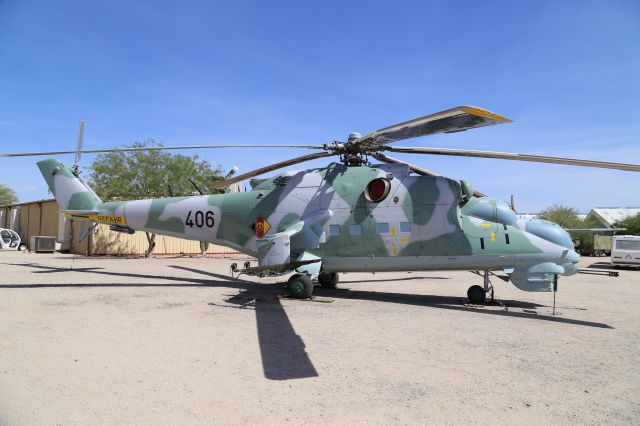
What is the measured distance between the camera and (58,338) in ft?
20.0

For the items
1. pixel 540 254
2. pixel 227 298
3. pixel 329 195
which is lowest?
pixel 227 298

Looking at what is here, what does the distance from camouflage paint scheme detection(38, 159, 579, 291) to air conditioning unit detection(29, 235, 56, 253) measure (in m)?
20.1

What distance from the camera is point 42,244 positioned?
25.9 m

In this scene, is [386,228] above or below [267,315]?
above

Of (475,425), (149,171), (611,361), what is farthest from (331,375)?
(149,171)

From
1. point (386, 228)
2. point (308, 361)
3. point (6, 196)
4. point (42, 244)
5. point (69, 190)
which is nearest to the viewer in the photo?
point (308, 361)

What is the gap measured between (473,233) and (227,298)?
6.56 meters

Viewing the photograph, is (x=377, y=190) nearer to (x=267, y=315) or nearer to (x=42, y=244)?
(x=267, y=315)

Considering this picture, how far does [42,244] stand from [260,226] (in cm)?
2224

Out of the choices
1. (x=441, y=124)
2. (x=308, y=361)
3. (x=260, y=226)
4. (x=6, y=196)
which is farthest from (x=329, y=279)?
(x=6, y=196)

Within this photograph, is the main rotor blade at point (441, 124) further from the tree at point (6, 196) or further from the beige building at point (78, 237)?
the tree at point (6, 196)

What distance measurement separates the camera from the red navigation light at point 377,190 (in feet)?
33.9

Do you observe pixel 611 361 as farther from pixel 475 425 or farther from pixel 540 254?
pixel 540 254

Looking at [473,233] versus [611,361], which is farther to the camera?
[473,233]
